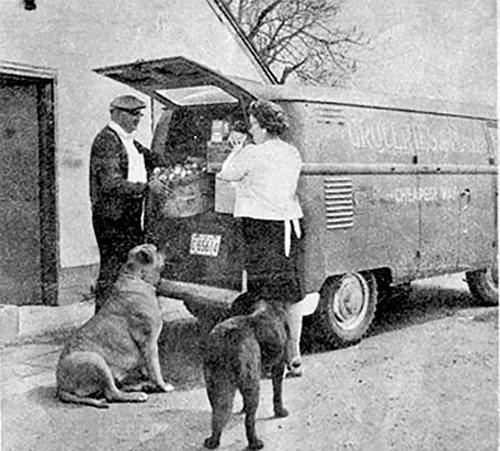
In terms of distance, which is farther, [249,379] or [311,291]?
[311,291]

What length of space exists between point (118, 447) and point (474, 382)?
202 cm

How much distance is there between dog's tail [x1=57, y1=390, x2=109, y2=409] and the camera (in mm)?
4109

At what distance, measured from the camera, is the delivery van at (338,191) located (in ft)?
15.8

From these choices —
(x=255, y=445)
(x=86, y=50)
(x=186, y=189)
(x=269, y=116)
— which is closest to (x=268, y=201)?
(x=269, y=116)

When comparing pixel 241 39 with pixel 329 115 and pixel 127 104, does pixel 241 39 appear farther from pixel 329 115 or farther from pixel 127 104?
pixel 127 104

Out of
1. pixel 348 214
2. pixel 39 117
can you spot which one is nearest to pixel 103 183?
pixel 348 214

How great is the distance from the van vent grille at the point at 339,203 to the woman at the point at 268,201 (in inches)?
12.1

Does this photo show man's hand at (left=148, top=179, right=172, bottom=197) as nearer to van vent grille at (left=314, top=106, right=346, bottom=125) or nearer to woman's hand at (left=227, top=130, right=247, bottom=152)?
woman's hand at (left=227, top=130, right=247, bottom=152)

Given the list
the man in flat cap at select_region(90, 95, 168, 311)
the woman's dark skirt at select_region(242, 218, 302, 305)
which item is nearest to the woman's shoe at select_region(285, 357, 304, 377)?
the woman's dark skirt at select_region(242, 218, 302, 305)

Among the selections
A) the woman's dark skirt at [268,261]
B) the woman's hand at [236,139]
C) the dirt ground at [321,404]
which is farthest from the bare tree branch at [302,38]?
the dirt ground at [321,404]

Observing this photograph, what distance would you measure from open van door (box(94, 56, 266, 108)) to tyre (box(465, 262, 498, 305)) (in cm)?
265

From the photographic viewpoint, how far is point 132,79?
4.93 meters

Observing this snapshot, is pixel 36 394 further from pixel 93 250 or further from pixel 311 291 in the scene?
pixel 93 250

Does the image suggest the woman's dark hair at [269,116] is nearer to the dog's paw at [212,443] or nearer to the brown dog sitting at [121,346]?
the brown dog sitting at [121,346]
